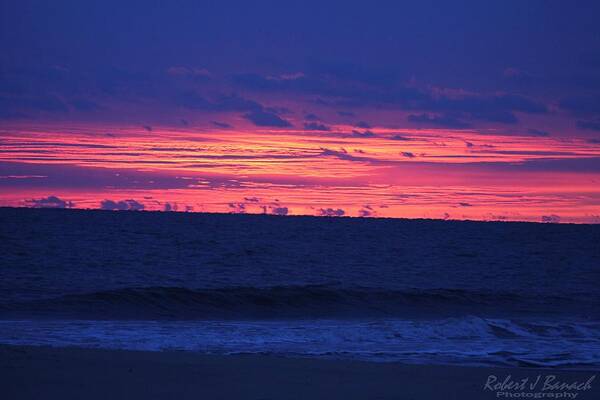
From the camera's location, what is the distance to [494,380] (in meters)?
11.9

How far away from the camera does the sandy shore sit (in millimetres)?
10320

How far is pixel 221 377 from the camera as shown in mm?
11383

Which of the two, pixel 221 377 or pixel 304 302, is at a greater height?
pixel 221 377

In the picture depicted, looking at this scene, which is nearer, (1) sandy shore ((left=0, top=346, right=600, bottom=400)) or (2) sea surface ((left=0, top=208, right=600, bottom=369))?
(1) sandy shore ((left=0, top=346, right=600, bottom=400))

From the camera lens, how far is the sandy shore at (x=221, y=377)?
10320 millimetres

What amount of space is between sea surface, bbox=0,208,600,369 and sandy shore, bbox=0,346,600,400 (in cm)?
174

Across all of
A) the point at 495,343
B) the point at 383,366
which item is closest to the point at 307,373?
the point at 383,366

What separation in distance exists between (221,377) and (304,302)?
1733 centimetres

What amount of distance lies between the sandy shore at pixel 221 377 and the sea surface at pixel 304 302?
1.74 meters

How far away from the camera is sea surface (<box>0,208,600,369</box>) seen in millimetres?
16328

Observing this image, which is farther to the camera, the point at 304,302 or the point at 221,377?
the point at 304,302

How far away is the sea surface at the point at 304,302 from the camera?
53.6ft

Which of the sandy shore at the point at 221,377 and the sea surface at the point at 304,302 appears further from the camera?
the sea surface at the point at 304,302

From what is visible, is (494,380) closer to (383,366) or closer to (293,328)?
(383,366)
